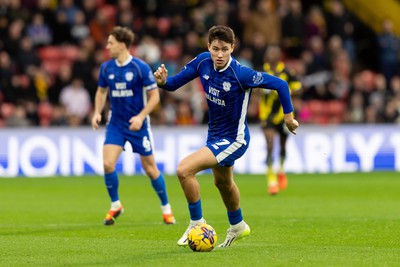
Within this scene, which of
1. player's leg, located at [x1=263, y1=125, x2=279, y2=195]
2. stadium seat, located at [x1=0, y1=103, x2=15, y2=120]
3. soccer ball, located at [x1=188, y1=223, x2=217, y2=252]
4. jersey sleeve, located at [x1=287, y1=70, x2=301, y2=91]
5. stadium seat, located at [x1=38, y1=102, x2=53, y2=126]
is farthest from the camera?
stadium seat, located at [x1=38, y1=102, x2=53, y2=126]

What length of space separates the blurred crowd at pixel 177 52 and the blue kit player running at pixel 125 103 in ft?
30.9

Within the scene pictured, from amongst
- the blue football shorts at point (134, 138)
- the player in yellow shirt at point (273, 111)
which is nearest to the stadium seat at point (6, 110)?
the player in yellow shirt at point (273, 111)

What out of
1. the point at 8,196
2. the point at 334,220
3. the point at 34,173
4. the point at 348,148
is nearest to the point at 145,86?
the point at 334,220

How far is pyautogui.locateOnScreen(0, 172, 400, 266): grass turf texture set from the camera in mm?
9164

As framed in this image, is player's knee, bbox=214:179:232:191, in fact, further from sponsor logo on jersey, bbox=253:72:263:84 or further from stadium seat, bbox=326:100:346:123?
stadium seat, bbox=326:100:346:123

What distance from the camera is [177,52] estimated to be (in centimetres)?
2523

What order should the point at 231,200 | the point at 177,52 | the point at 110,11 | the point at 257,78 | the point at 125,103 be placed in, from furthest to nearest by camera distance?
the point at 110,11 < the point at 177,52 < the point at 125,103 < the point at 231,200 < the point at 257,78

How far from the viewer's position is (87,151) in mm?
22094

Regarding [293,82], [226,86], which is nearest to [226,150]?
[226,86]

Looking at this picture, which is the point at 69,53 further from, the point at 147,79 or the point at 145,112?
the point at 145,112

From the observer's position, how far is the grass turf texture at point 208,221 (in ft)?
30.1

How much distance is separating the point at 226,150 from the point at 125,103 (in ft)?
11.6

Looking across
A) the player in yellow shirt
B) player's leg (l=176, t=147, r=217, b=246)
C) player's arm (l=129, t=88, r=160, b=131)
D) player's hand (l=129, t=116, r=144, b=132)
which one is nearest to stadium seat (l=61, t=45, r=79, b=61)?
the player in yellow shirt

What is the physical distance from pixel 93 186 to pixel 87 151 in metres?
2.55
